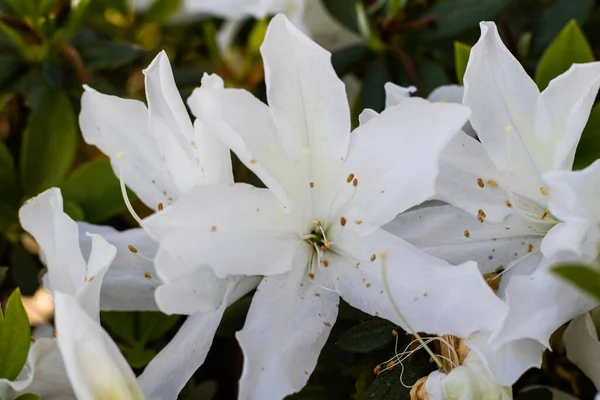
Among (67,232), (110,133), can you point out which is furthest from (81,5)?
(67,232)

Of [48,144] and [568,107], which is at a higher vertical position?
[568,107]

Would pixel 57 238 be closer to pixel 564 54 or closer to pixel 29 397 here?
pixel 29 397

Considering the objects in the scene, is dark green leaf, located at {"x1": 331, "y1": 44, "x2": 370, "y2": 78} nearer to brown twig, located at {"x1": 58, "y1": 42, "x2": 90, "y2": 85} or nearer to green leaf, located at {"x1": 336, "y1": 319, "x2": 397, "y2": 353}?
brown twig, located at {"x1": 58, "y1": 42, "x2": 90, "y2": 85}

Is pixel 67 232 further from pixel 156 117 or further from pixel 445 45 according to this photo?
pixel 445 45

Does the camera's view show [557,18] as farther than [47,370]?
Yes

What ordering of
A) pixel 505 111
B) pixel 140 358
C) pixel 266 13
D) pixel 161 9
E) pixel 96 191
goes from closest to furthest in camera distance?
pixel 505 111 → pixel 140 358 → pixel 96 191 → pixel 266 13 → pixel 161 9

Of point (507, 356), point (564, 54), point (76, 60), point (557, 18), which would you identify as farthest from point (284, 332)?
point (557, 18)

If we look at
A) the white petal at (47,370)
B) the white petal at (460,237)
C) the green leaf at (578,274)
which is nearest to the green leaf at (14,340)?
the white petal at (47,370)
